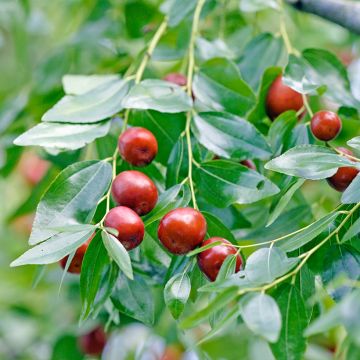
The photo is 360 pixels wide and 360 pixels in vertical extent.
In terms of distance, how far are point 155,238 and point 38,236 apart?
145mm

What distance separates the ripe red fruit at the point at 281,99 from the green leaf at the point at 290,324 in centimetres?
36

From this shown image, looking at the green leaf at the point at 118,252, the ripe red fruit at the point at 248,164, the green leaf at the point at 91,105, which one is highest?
the green leaf at the point at 118,252

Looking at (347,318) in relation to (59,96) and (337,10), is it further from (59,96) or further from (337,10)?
(59,96)

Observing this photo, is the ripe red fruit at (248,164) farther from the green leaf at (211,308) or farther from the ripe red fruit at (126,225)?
the green leaf at (211,308)

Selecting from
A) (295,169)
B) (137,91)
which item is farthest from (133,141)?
(295,169)

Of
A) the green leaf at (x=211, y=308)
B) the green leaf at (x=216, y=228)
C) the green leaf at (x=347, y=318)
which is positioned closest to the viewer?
the green leaf at (x=347, y=318)

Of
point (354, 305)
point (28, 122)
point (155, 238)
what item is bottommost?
point (28, 122)

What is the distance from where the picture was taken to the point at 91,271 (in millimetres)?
785

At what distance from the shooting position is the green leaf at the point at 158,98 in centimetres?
90

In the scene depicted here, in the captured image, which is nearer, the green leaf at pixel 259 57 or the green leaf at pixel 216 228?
the green leaf at pixel 216 228

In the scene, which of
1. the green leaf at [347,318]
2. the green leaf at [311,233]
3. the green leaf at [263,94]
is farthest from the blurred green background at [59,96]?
the green leaf at [347,318]

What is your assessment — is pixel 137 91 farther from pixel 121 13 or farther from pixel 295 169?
pixel 121 13

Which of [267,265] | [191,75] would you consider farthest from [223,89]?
[267,265]

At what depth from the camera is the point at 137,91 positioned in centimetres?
92
